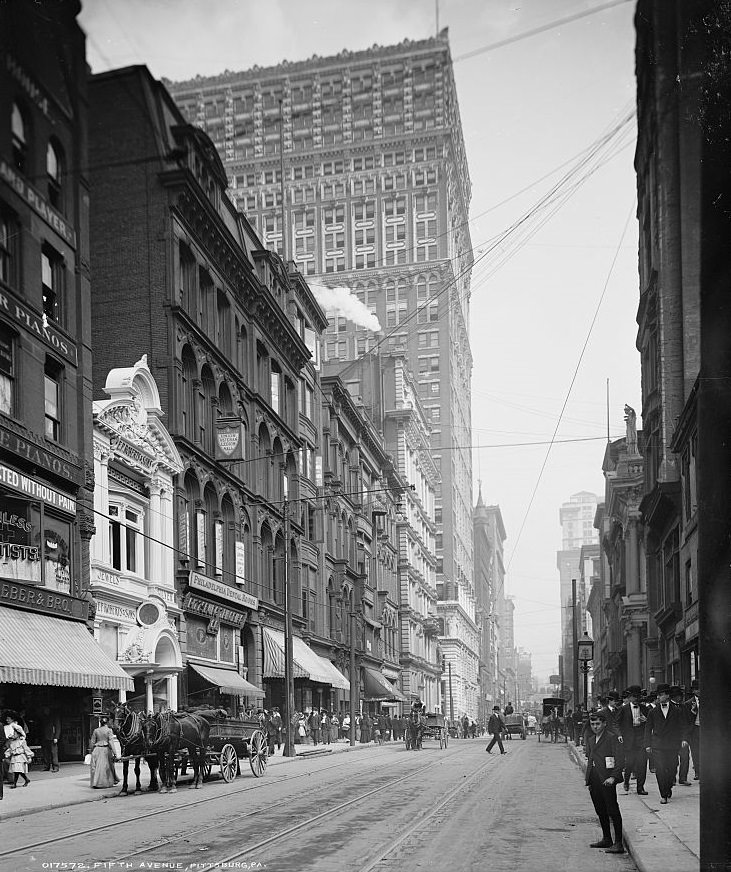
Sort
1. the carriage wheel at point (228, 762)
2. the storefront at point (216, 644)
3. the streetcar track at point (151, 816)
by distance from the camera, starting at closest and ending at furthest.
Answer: the streetcar track at point (151, 816), the carriage wheel at point (228, 762), the storefront at point (216, 644)

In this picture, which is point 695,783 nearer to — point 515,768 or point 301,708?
point 515,768

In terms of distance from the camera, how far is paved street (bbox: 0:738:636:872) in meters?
13.0

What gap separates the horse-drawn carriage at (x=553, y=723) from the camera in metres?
68.4

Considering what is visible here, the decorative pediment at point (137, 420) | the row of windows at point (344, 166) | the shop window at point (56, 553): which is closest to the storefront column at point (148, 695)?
the decorative pediment at point (137, 420)

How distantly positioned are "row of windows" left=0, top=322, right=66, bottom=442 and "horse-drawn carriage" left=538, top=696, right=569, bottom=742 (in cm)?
4402

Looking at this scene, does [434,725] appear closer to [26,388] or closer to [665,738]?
[26,388]

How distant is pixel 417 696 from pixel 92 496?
70866 mm

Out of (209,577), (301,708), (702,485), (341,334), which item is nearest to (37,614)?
(209,577)

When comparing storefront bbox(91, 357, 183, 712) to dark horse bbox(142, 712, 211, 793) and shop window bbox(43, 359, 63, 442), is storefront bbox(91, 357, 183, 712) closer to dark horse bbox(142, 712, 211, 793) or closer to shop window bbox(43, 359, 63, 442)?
shop window bbox(43, 359, 63, 442)

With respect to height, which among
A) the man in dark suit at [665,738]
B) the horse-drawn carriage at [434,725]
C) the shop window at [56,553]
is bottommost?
the horse-drawn carriage at [434,725]

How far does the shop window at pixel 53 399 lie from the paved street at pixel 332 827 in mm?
11228

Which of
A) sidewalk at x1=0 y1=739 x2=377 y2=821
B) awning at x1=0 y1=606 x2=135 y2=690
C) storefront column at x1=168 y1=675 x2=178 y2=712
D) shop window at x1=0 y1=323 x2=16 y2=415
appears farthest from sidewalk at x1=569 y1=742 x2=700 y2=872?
storefront column at x1=168 y1=675 x2=178 y2=712

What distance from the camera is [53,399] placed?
105 ft

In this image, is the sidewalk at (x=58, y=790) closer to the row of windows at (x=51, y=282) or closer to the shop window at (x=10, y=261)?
the shop window at (x=10, y=261)
